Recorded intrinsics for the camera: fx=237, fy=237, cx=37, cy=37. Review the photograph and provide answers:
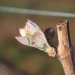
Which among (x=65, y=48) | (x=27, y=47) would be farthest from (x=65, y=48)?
(x=27, y=47)

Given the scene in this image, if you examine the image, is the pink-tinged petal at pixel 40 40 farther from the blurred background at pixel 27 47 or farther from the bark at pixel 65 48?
the blurred background at pixel 27 47

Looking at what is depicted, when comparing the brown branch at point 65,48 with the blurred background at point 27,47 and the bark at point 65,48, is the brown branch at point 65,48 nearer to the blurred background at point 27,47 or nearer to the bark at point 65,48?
the bark at point 65,48

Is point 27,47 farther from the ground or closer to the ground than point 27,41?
closer to the ground

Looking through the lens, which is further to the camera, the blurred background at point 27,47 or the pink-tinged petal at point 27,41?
the blurred background at point 27,47

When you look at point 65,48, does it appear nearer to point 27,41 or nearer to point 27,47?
point 27,41

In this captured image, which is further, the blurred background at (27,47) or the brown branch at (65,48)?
the blurred background at (27,47)

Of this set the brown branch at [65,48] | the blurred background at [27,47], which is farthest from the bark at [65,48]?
the blurred background at [27,47]

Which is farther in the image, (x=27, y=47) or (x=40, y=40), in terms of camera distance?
(x=27, y=47)
